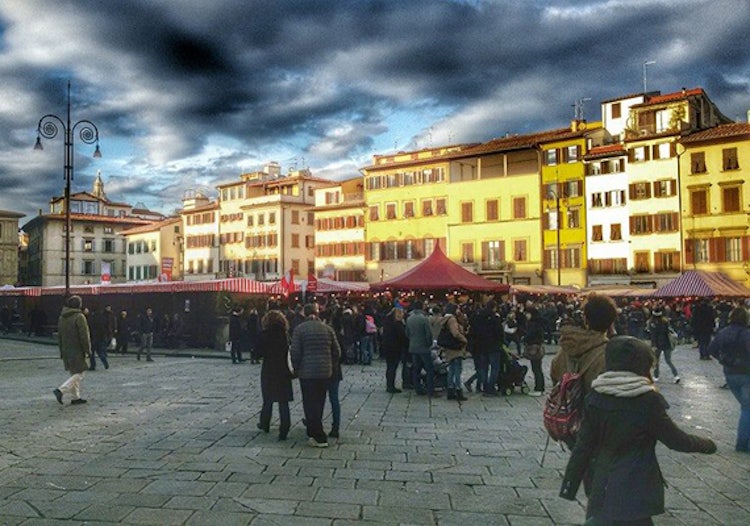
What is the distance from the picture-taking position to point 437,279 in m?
22.9

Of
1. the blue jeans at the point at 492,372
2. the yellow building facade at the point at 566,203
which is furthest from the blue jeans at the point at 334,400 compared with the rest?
the yellow building facade at the point at 566,203

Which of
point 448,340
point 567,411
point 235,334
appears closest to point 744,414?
point 567,411

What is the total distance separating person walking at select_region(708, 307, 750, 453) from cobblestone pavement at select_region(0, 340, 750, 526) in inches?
11.9

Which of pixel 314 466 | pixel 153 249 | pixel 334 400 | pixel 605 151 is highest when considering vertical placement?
pixel 605 151

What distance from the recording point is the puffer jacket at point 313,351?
7691 mm

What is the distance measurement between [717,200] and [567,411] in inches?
1665

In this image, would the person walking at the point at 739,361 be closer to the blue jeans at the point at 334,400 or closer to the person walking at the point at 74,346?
the blue jeans at the point at 334,400

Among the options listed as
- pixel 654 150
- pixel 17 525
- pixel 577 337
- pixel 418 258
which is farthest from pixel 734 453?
pixel 418 258

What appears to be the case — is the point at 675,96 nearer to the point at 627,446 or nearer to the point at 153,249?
the point at 627,446

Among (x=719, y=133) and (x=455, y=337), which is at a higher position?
(x=719, y=133)

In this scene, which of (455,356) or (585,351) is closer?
(585,351)

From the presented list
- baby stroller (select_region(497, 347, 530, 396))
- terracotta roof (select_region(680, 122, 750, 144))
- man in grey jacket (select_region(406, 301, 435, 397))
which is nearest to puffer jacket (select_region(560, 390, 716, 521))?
man in grey jacket (select_region(406, 301, 435, 397))

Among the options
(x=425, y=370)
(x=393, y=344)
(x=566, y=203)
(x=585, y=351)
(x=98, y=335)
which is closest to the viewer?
(x=585, y=351)

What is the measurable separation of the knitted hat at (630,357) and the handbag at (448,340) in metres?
8.01
